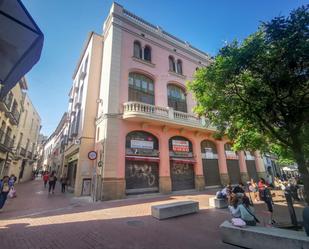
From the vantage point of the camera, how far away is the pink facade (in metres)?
13.4

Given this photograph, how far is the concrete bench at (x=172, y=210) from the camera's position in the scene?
24.8 ft

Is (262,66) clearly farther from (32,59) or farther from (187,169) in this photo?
(187,169)

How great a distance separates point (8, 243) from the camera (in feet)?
16.5

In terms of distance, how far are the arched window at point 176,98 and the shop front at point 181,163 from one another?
342 cm

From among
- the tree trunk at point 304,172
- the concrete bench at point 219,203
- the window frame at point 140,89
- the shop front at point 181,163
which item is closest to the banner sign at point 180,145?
the shop front at point 181,163

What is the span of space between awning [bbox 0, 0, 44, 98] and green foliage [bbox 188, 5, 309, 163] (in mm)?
6770

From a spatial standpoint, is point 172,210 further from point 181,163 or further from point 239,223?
point 181,163

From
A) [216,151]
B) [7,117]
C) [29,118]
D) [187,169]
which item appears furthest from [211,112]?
[29,118]

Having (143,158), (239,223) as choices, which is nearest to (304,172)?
(239,223)

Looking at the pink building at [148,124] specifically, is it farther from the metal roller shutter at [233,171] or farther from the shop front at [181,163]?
the metal roller shutter at [233,171]

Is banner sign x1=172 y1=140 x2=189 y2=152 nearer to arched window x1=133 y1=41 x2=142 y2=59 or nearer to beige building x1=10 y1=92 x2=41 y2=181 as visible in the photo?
arched window x1=133 y1=41 x2=142 y2=59

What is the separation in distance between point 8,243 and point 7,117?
1860 cm

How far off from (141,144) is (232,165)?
39.3 feet

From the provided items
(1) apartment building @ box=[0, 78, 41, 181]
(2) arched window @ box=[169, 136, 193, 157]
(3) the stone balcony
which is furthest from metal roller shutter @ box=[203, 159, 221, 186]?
(1) apartment building @ box=[0, 78, 41, 181]
